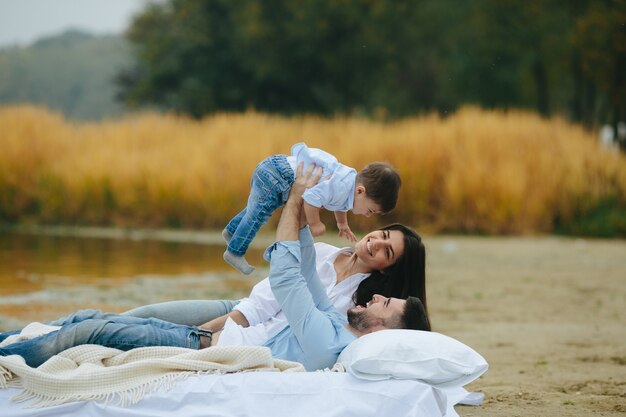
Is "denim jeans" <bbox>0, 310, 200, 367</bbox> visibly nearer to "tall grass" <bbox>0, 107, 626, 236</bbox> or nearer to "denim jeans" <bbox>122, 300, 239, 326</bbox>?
"denim jeans" <bbox>122, 300, 239, 326</bbox>

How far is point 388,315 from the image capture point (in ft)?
15.9

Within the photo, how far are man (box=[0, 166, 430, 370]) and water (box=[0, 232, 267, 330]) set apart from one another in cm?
326

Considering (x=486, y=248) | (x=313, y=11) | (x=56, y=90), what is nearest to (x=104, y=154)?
(x=486, y=248)

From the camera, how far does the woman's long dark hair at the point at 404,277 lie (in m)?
5.07

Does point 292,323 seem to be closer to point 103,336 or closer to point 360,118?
point 103,336

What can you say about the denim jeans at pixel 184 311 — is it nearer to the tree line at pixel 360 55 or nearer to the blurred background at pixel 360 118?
the blurred background at pixel 360 118

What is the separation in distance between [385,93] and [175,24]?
713 cm

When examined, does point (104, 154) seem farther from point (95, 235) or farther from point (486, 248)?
point (486, 248)

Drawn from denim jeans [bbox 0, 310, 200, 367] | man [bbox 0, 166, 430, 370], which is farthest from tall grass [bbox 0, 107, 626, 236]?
denim jeans [bbox 0, 310, 200, 367]

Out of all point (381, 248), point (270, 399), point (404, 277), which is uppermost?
point (381, 248)

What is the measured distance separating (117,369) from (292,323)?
799 millimetres

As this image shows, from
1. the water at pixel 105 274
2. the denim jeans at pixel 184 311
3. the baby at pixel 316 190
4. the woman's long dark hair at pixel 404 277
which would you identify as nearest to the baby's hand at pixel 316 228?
the baby at pixel 316 190

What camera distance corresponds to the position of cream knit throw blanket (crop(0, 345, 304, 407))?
427 cm

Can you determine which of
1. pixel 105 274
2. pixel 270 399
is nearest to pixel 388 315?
pixel 270 399
